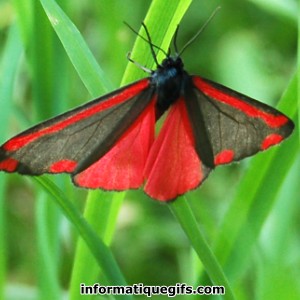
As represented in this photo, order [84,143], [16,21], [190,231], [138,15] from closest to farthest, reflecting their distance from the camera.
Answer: [190,231]
[84,143]
[16,21]
[138,15]

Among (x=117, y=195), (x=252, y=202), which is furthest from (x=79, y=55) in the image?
(x=252, y=202)

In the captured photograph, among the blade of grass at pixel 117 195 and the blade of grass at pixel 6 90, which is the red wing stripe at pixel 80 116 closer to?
the blade of grass at pixel 117 195

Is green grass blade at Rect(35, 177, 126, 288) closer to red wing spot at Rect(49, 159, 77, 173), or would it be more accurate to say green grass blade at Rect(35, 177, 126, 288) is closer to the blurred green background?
red wing spot at Rect(49, 159, 77, 173)

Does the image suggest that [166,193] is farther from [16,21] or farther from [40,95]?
[16,21]

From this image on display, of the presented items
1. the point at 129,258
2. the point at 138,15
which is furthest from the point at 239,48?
the point at 129,258

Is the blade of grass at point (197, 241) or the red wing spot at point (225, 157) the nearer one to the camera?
the blade of grass at point (197, 241)

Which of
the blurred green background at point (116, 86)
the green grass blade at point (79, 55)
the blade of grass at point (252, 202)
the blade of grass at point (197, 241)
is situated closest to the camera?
the blade of grass at point (197, 241)

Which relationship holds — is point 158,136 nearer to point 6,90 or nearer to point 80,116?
point 80,116

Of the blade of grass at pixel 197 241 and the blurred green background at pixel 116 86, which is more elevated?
the blurred green background at pixel 116 86

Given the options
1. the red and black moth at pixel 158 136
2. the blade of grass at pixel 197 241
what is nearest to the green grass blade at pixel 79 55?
the red and black moth at pixel 158 136
